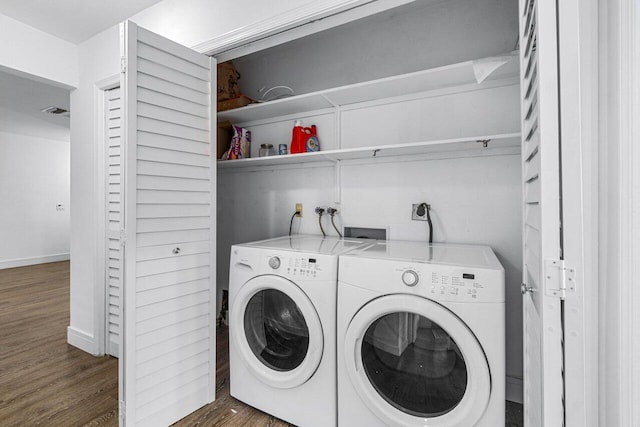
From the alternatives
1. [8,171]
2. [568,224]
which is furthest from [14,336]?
[8,171]

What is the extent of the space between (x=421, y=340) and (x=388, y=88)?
1.39 m

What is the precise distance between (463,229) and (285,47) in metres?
1.96

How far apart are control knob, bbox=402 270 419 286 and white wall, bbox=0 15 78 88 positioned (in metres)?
2.82

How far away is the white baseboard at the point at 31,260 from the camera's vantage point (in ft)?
17.3

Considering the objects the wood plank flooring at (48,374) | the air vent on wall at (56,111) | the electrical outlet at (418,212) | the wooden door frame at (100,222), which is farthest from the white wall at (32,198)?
the electrical outlet at (418,212)

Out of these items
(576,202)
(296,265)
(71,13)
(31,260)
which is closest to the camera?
(576,202)

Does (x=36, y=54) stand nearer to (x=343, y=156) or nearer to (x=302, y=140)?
(x=302, y=140)

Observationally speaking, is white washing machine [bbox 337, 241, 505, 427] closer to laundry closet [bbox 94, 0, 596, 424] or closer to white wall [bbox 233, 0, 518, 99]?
laundry closet [bbox 94, 0, 596, 424]

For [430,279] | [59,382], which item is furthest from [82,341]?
[430,279]

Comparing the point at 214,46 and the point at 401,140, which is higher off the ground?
the point at 214,46

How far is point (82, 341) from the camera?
2.45 metres

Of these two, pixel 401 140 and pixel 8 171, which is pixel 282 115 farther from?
pixel 8 171

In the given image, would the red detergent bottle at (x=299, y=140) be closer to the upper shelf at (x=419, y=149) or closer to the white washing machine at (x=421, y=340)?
the upper shelf at (x=419, y=149)

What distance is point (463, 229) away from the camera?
1869mm
